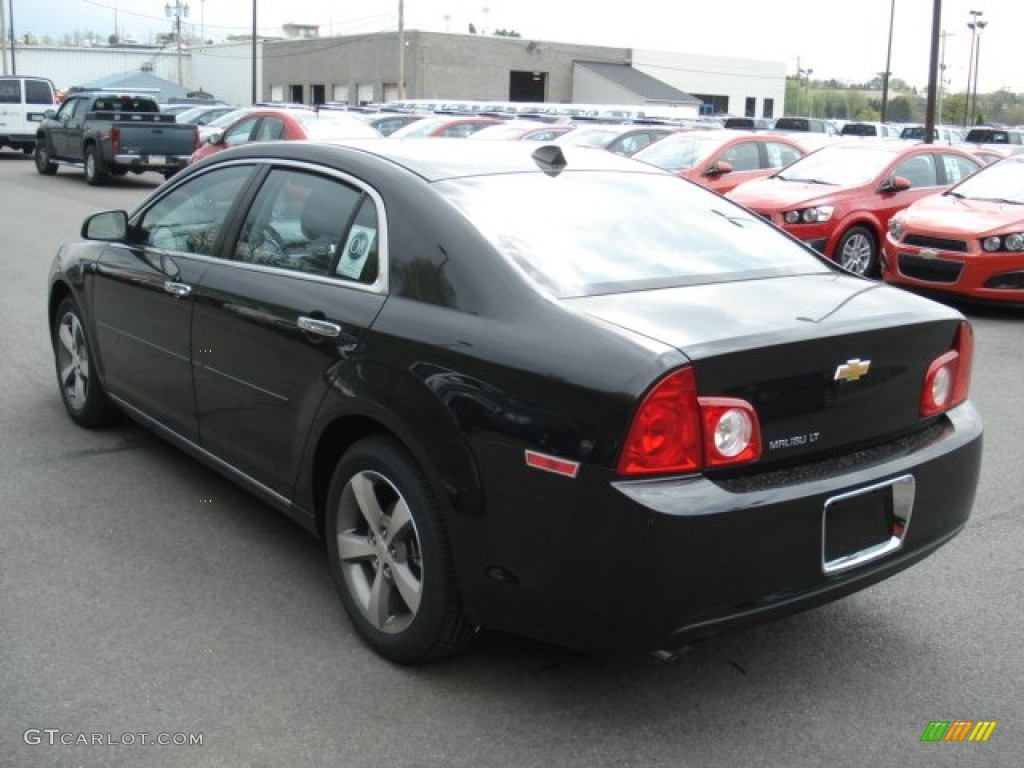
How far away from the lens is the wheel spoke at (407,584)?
3596 mm

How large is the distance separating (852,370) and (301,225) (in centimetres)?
211

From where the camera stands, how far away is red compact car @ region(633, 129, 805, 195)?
15.2m

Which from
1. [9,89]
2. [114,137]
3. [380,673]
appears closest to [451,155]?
[380,673]

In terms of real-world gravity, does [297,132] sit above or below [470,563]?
above

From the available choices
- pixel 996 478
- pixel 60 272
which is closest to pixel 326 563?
pixel 60 272

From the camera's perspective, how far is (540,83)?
64.5 metres

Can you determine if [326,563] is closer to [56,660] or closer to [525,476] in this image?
[56,660]

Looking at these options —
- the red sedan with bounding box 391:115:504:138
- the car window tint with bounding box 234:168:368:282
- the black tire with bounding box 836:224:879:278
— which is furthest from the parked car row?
the car window tint with bounding box 234:168:368:282

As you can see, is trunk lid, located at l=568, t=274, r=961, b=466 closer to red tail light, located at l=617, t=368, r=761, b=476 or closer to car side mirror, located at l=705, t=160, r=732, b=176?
red tail light, located at l=617, t=368, r=761, b=476

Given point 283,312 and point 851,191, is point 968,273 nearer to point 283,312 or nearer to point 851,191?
point 851,191

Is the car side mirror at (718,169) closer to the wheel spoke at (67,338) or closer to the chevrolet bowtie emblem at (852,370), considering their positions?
the wheel spoke at (67,338)

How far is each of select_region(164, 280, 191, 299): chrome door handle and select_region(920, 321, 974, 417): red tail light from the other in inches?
115

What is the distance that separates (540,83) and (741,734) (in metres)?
63.7

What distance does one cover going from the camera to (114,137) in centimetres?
2178
